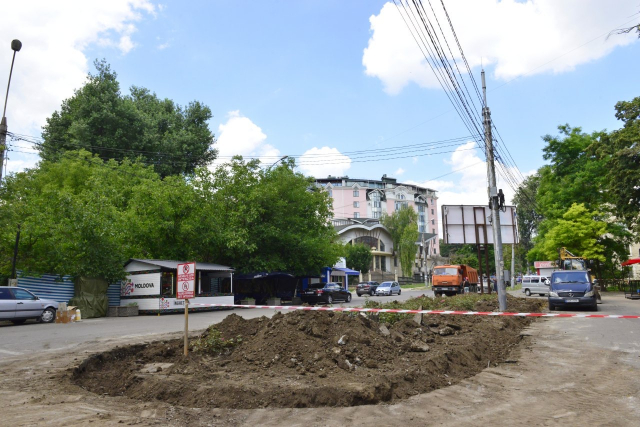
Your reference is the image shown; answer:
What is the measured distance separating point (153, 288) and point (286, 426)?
19.9m

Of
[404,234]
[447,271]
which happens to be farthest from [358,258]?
[447,271]

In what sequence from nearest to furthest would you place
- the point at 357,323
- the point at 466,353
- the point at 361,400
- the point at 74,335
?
1. the point at 361,400
2. the point at 466,353
3. the point at 357,323
4. the point at 74,335

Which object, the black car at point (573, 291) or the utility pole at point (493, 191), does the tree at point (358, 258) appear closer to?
the black car at point (573, 291)

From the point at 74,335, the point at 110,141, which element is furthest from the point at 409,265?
the point at 74,335

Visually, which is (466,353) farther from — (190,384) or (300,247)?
(300,247)

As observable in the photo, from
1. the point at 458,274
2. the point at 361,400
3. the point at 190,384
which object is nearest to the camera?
the point at 361,400

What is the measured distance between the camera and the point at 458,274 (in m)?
35.3

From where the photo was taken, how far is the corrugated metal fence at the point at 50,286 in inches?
821

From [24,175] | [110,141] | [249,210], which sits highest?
[110,141]

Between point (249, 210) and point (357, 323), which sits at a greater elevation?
point (249, 210)

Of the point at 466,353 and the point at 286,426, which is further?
the point at 466,353

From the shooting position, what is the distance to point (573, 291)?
19.5m

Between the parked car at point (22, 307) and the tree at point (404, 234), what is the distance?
2504 inches

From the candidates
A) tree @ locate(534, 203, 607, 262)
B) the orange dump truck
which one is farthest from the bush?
tree @ locate(534, 203, 607, 262)
